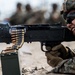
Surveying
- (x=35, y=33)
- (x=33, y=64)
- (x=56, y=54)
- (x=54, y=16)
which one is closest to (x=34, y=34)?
(x=35, y=33)

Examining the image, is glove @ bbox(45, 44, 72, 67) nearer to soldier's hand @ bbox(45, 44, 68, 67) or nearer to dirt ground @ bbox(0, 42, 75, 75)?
soldier's hand @ bbox(45, 44, 68, 67)

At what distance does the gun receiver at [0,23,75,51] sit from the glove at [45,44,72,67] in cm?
12

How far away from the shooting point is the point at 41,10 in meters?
8.03

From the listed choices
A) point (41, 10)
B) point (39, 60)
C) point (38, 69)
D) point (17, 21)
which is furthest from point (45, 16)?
point (38, 69)

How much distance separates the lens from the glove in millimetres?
3485

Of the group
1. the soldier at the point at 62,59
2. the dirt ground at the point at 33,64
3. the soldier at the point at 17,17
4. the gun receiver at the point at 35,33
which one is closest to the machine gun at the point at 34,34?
the gun receiver at the point at 35,33

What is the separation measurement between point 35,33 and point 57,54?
44 cm

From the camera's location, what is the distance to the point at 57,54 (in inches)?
139

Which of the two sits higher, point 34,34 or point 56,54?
point 34,34

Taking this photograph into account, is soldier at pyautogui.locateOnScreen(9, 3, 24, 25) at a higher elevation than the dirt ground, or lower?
higher

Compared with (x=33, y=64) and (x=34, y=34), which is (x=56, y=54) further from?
(x=33, y=64)

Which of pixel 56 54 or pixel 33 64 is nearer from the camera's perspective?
pixel 56 54

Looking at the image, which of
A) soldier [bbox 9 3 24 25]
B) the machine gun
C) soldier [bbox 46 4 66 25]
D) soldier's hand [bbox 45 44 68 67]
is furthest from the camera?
soldier [bbox 46 4 66 25]

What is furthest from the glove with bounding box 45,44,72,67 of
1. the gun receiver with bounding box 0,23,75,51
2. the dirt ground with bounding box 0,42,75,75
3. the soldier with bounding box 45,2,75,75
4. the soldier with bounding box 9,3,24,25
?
the soldier with bounding box 9,3,24,25
